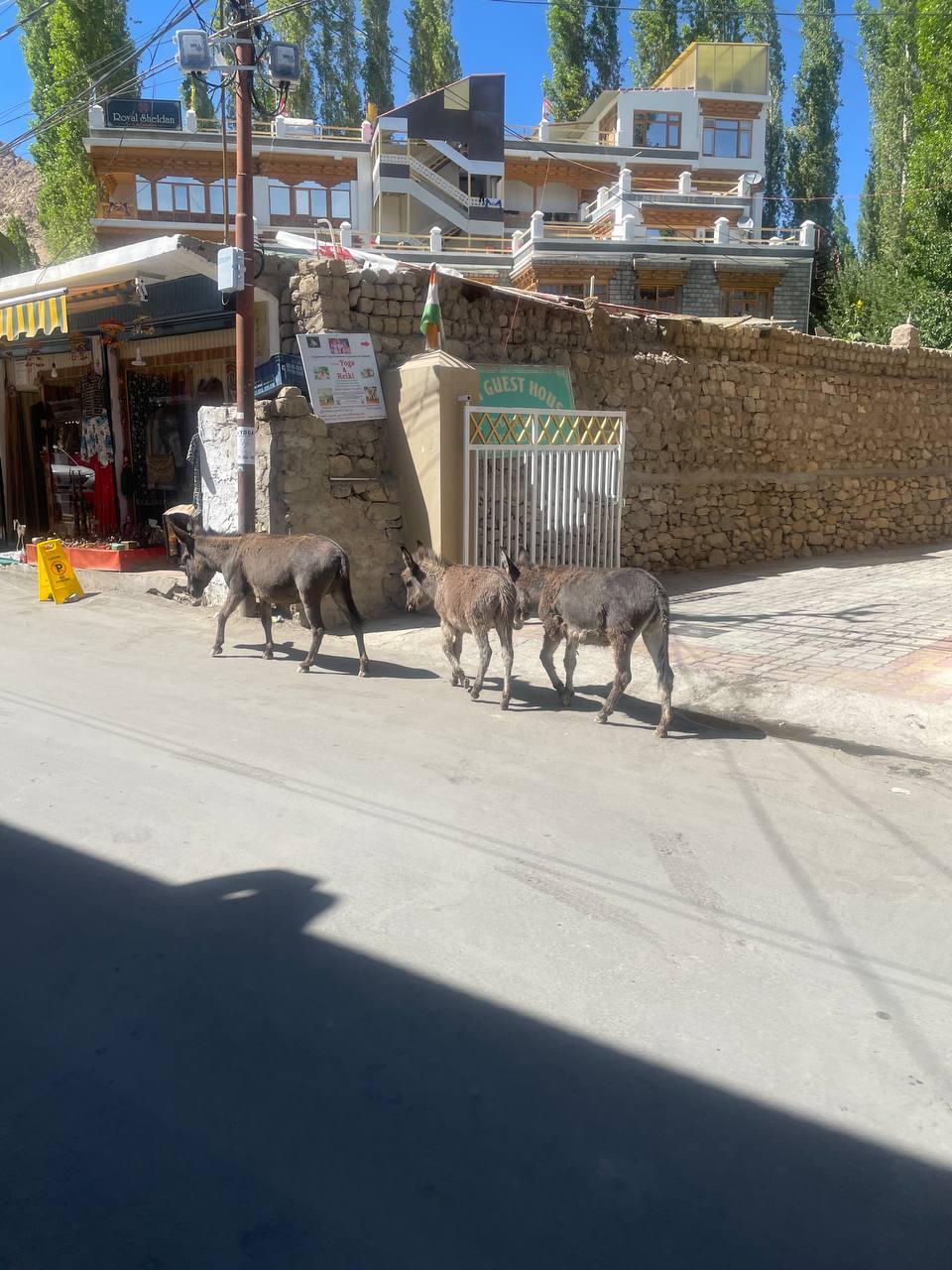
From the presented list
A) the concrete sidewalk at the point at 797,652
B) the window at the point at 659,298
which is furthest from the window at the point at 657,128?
the concrete sidewalk at the point at 797,652

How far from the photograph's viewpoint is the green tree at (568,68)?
58.0 metres

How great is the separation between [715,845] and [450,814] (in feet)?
4.51

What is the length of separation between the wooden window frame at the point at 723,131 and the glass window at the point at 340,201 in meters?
19.7

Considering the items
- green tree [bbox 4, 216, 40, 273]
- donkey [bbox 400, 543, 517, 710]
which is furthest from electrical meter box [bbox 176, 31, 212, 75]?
green tree [bbox 4, 216, 40, 273]

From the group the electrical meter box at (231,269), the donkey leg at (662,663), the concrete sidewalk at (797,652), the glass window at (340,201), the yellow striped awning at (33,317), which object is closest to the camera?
the donkey leg at (662,663)

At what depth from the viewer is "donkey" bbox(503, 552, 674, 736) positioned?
7.37m

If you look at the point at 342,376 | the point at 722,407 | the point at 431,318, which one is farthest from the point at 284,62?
the point at 722,407

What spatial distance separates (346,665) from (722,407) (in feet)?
26.8

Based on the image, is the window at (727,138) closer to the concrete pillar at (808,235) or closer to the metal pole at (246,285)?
the concrete pillar at (808,235)

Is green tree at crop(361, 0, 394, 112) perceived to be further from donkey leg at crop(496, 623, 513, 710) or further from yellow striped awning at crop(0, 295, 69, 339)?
donkey leg at crop(496, 623, 513, 710)

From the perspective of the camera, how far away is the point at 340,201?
46344 mm

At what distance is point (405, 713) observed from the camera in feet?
25.3

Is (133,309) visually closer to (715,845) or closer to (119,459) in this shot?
(119,459)

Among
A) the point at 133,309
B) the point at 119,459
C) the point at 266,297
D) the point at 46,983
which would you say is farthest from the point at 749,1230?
the point at 119,459
